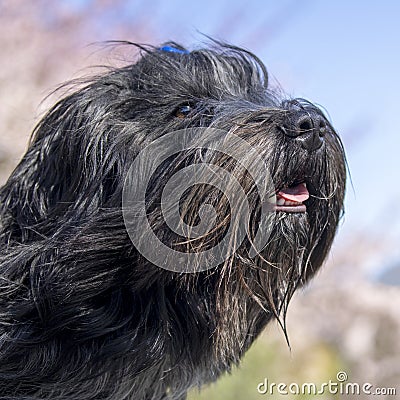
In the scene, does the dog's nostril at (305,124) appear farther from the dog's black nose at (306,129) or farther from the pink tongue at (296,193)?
the pink tongue at (296,193)

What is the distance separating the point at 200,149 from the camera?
1.57 meters

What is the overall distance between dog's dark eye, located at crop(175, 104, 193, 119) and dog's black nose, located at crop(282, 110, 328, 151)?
0.85ft

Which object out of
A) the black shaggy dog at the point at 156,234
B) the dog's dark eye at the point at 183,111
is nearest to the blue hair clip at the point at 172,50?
the black shaggy dog at the point at 156,234

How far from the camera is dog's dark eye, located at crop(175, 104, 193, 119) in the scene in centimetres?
170

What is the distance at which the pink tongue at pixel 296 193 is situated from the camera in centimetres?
160

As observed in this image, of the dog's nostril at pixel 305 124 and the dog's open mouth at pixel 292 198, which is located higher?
the dog's nostril at pixel 305 124

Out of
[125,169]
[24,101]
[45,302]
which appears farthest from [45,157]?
[24,101]

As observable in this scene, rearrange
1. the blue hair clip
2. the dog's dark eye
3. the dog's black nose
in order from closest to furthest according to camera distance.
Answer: the dog's black nose
the dog's dark eye
the blue hair clip

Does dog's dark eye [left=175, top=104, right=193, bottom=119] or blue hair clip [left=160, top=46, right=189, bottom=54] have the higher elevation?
blue hair clip [left=160, top=46, right=189, bottom=54]

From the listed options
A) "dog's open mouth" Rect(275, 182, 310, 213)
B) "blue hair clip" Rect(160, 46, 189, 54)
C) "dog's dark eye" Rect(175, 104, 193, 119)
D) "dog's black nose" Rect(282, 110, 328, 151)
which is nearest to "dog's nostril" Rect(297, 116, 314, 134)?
"dog's black nose" Rect(282, 110, 328, 151)

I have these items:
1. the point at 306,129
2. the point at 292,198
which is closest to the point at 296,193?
the point at 292,198

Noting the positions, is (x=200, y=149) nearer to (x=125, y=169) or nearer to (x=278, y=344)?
(x=125, y=169)

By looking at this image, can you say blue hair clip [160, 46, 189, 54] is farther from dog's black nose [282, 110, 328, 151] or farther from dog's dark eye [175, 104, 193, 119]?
dog's black nose [282, 110, 328, 151]

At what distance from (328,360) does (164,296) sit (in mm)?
2833
